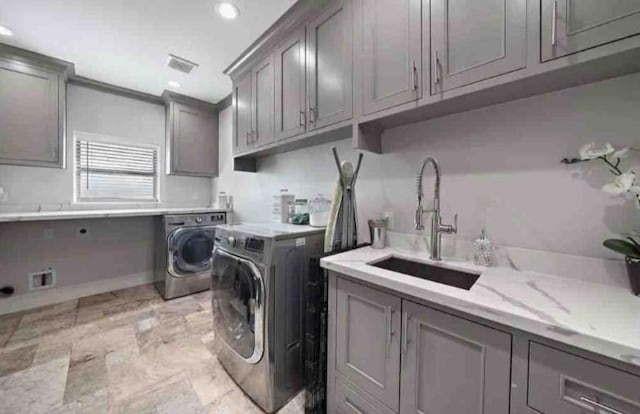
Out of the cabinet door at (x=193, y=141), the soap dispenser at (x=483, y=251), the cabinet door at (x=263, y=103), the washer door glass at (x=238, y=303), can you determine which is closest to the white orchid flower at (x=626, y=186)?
the soap dispenser at (x=483, y=251)

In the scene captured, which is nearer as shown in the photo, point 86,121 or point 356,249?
point 356,249

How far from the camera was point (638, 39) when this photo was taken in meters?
0.77

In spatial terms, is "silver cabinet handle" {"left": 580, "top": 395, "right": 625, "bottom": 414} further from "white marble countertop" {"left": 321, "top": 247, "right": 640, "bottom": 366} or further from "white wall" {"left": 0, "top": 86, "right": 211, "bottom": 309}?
"white wall" {"left": 0, "top": 86, "right": 211, "bottom": 309}

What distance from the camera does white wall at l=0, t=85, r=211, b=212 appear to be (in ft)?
8.66

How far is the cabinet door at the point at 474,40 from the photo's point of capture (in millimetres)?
959

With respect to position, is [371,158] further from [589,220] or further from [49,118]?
[49,118]

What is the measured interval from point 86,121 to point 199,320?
275 cm

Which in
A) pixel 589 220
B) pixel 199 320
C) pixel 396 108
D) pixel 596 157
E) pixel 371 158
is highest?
pixel 396 108

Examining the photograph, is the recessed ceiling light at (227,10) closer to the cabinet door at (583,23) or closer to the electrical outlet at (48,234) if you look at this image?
the cabinet door at (583,23)

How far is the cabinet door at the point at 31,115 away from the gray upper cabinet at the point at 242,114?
5.94 feet

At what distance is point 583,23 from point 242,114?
7.78 ft

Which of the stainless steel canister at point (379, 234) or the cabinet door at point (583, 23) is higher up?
the cabinet door at point (583, 23)

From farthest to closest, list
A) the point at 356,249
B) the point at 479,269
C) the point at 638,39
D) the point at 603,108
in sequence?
1. the point at 356,249
2. the point at 479,269
3. the point at 603,108
4. the point at 638,39

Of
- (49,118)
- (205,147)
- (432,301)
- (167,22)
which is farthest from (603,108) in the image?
(49,118)
